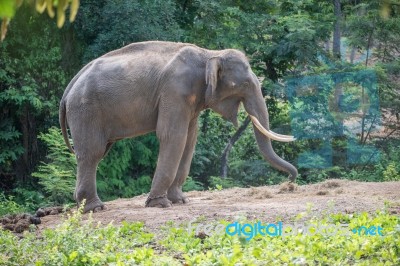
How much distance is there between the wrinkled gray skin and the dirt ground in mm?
475

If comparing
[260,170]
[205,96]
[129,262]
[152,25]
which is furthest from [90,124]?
[260,170]

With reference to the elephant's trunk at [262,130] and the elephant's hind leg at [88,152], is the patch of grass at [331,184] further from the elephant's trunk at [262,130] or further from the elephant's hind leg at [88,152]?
the elephant's hind leg at [88,152]

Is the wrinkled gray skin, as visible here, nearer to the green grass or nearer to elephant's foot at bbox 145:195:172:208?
elephant's foot at bbox 145:195:172:208

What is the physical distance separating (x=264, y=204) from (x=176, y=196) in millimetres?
1481

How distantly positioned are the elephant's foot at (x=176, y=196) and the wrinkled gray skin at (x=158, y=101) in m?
0.13

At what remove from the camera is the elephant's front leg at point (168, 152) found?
36.2 ft

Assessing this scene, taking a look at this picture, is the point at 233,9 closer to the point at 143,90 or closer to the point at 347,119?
the point at 347,119

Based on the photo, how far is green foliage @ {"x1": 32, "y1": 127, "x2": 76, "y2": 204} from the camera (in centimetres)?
1534

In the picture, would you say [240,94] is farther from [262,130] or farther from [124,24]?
[124,24]

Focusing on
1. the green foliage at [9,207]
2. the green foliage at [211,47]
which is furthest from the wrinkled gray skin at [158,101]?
the green foliage at [211,47]

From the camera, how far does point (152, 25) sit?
659 inches

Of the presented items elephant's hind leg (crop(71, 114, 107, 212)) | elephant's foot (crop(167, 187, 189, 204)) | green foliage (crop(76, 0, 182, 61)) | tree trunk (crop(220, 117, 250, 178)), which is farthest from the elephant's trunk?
tree trunk (crop(220, 117, 250, 178))

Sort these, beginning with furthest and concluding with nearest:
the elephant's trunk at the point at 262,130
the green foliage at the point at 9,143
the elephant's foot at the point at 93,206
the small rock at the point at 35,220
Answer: the green foliage at the point at 9,143 → the elephant's trunk at the point at 262,130 → the elephant's foot at the point at 93,206 → the small rock at the point at 35,220

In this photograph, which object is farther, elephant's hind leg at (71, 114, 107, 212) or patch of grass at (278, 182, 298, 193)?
patch of grass at (278, 182, 298, 193)
